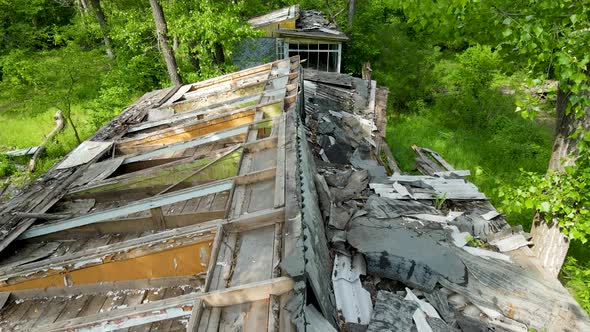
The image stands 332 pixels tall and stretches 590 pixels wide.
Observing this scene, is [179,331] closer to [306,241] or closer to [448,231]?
[306,241]

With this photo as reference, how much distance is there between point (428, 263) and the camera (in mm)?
4273

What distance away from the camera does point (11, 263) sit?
3859 millimetres

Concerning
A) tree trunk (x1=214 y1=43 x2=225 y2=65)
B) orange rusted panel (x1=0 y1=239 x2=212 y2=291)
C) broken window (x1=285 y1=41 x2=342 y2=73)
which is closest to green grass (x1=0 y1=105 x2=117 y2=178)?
tree trunk (x1=214 y1=43 x2=225 y2=65)

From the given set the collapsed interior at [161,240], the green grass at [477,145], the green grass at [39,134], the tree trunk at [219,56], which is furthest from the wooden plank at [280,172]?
the tree trunk at [219,56]

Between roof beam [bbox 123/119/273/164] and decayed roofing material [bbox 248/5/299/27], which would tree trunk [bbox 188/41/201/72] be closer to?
decayed roofing material [bbox 248/5/299/27]

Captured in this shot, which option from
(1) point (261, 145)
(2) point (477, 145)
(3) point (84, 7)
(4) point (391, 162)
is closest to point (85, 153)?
(1) point (261, 145)

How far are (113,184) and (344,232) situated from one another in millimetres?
3339

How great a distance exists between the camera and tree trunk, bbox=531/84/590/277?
538 cm

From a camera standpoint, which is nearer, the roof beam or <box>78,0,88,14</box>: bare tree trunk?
the roof beam

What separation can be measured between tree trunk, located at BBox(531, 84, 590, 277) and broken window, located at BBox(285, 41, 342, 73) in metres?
15.2

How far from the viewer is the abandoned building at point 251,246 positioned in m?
2.75

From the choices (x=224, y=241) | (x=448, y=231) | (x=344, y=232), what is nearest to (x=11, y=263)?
(x=224, y=241)

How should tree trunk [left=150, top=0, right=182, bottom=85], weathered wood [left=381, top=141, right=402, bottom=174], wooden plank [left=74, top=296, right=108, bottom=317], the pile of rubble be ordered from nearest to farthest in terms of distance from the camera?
wooden plank [left=74, top=296, right=108, bottom=317] < the pile of rubble < weathered wood [left=381, top=141, right=402, bottom=174] < tree trunk [left=150, top=0, right=182, bottom=85]

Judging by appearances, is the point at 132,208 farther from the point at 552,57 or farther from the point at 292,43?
the point at 292,43
